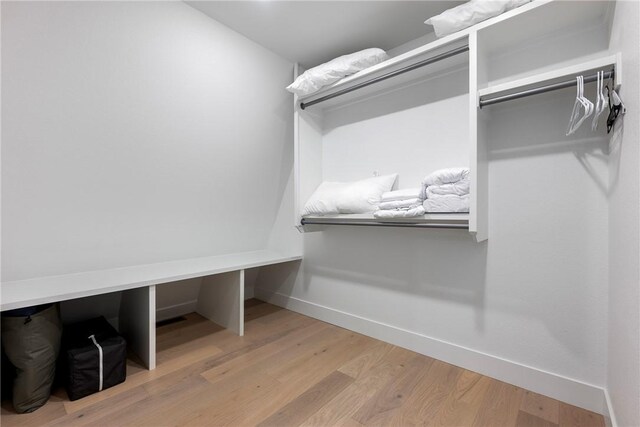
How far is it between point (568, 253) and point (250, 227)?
2.25m

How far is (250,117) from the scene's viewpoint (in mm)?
2316

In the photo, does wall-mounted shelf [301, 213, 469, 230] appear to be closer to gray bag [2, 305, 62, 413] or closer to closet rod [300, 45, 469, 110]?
closet rod [300, 45, 469, 110]

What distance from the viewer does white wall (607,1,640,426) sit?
88cm

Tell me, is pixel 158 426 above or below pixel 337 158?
below

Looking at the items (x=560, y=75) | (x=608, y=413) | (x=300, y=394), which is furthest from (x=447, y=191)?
(x=300, y=394)

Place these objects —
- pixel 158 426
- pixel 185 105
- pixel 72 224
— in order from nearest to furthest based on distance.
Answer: pixel 158 426, pixel 72 224, pixel 185 105

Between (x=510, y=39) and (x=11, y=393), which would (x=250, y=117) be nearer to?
(x=510, y=39)

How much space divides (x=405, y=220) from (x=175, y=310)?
2070mm

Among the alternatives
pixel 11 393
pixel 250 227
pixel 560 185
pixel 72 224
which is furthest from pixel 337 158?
pixel 11 393

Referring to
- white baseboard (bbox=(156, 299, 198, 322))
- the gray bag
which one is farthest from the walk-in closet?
white baseboard (bbox=(156, 299, 198, 322))

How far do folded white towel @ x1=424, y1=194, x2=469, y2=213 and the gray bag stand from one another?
2.01m

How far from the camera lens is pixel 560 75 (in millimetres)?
1263

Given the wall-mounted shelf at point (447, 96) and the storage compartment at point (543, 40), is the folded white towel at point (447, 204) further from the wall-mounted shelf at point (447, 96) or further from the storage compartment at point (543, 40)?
the storage compartment at point (543, 40)

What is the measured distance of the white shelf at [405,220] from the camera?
4.94 ft
